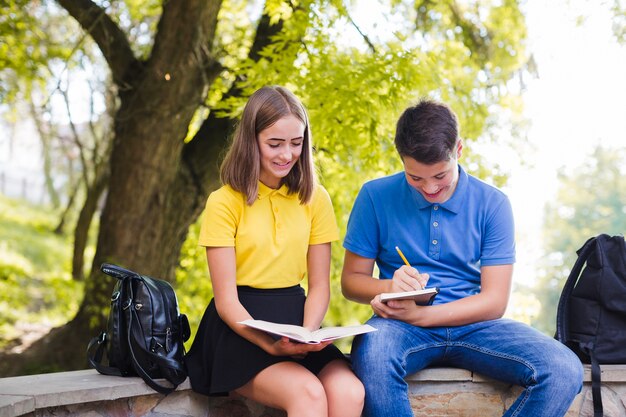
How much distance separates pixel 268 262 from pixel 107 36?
10.4 feet

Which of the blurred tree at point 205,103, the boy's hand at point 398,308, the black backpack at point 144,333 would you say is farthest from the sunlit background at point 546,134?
the black backpack at point 144,333

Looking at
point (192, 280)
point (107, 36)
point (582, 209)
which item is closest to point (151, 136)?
point (107, 36)

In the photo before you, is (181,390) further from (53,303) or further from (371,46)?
(53,303)

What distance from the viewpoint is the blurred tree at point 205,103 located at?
488 centimetres

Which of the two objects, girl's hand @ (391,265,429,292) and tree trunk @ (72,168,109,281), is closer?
girl's hand @ (391,265,429,292)

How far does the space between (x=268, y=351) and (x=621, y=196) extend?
2907 centimetres

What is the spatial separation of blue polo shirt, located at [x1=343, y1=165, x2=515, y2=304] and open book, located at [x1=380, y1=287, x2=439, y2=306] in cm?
22

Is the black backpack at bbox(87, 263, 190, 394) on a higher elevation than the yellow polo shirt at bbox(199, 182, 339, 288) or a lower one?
lower

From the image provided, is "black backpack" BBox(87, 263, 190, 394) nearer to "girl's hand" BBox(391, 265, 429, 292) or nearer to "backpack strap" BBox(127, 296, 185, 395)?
"backpack strap" BBox(127, 296, 185, 395)

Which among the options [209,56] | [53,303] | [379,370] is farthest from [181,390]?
[53,303]

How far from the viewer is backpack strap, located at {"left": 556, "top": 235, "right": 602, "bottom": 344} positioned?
3010 millimetres

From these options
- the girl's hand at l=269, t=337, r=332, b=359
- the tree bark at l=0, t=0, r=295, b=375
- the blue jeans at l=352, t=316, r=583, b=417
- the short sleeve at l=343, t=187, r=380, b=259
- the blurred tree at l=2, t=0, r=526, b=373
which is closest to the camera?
the girl's hand at l=269, t=337, r=332, b=359

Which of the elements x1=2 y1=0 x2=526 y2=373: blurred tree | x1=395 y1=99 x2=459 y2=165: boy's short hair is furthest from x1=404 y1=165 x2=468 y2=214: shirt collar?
x1=2 y1=0 x2=526 y2=373: blurred tree

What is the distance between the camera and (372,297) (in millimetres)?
2920
